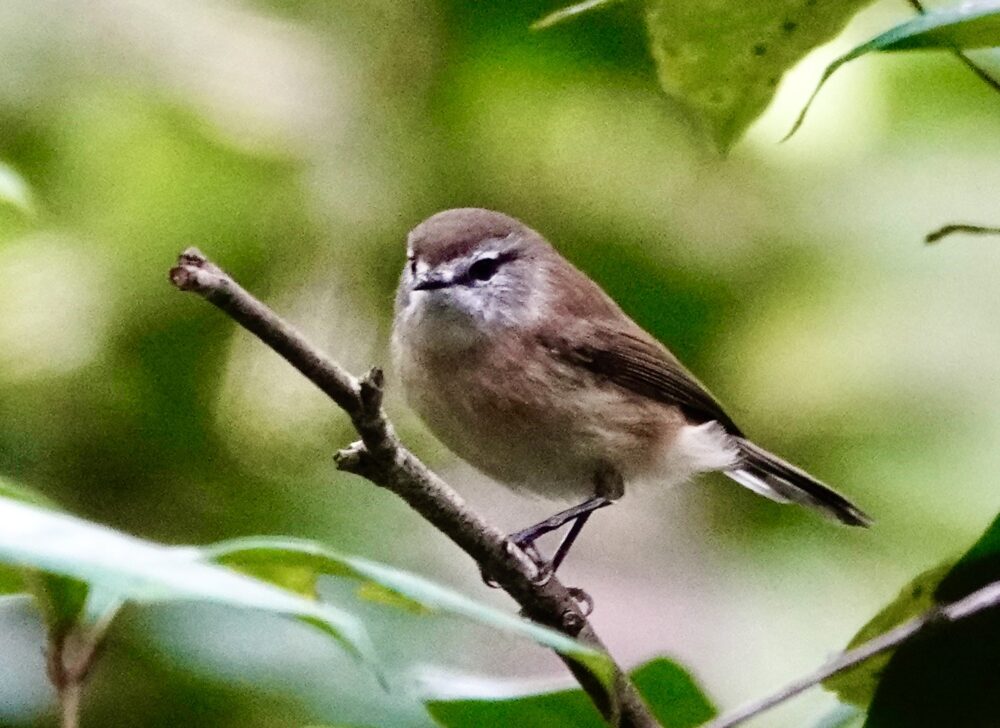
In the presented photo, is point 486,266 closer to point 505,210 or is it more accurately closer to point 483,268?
point 483,268

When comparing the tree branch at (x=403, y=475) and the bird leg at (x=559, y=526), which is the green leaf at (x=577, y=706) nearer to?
the tree branch at (x=403, y=475)

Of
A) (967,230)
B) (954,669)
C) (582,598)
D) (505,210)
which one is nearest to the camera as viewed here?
(954,669)

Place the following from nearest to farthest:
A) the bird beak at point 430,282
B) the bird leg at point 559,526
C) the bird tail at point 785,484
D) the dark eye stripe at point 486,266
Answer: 1. the bird leg at point 559,526
2. the bird beak at point 430,282
3. the dark eye stripe at point 486,266
4. the bird tail at point 785,484

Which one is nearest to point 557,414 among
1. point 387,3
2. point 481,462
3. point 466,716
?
point 481,462

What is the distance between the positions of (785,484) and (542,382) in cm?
70

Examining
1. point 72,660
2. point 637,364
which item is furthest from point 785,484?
point 72,660

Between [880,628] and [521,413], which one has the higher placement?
[880,628]

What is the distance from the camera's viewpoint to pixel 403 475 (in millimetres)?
1308

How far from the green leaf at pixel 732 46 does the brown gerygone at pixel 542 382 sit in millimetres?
892

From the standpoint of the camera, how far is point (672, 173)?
3.29m

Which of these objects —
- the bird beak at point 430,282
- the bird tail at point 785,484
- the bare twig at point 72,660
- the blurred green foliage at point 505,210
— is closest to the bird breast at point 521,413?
the bird beak at point 430,282

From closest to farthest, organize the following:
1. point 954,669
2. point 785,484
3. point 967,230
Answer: point 954,669 < point 967,230 < point 785,484

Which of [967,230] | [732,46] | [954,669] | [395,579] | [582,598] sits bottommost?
[582,598]

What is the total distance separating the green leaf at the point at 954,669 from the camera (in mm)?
1288
